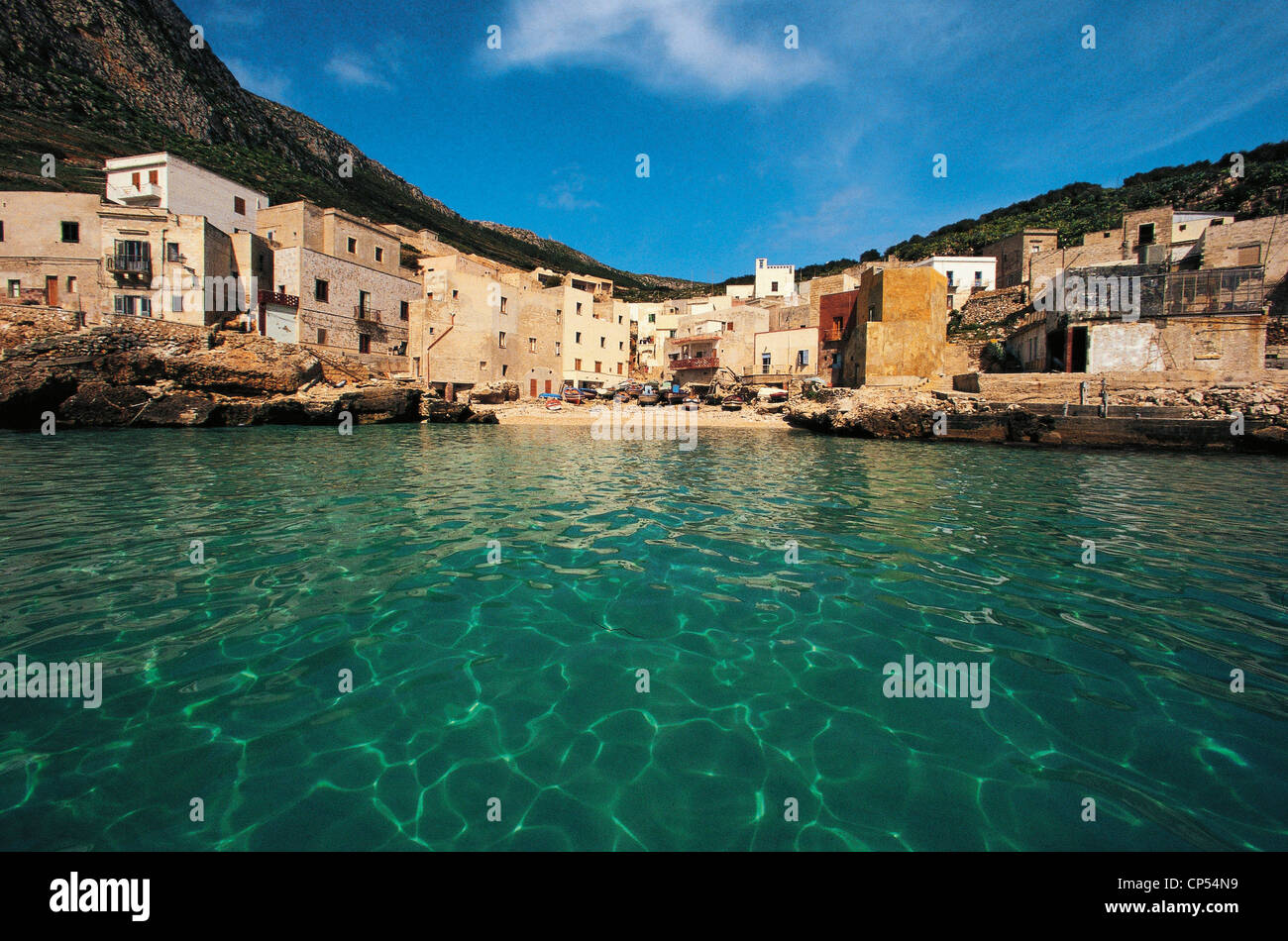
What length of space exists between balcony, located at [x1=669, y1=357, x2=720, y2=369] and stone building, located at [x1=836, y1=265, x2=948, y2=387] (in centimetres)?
1990

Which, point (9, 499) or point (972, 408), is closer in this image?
point (9, 499)

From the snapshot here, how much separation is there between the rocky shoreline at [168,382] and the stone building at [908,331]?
24795 mm

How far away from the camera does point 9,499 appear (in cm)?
942

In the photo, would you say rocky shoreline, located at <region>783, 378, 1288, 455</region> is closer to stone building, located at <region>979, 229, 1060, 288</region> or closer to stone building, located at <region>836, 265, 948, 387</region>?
stone building, located at <region>836, 265, 948, 387</region>

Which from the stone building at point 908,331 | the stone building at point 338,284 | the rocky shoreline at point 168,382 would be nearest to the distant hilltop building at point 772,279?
the stone building at point 908,331

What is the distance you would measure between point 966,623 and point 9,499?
14984 millimetres

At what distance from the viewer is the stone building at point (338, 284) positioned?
36688 millimetres

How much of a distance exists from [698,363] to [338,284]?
3095 centimetres

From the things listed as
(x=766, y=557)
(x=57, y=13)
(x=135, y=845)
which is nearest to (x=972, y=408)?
Result: (x=766, y=557)

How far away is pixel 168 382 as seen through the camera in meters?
26.6

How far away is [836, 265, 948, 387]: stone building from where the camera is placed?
32.1 metres

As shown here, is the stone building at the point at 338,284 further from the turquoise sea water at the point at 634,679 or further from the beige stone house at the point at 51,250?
the turquoise sea water at the point at 634,679

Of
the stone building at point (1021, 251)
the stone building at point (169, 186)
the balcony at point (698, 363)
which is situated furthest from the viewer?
the balcony at point (698, 363)
